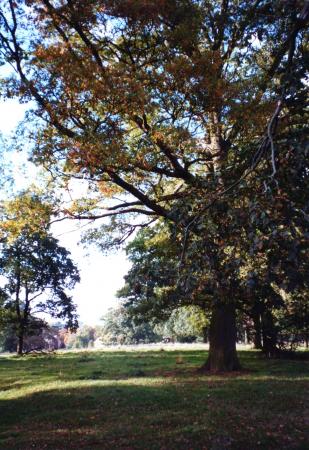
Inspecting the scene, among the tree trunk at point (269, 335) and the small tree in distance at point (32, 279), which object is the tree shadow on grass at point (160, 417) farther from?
the small tree in distance at point (32, 279)

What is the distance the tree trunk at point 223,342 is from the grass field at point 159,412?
1.62 meters

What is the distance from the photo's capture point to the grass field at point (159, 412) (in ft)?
24.9

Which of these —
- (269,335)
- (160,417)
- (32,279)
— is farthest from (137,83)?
(32,279)

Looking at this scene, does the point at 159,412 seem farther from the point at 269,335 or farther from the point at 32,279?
the point at 32,279

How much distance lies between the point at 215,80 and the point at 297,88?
7.11 metres

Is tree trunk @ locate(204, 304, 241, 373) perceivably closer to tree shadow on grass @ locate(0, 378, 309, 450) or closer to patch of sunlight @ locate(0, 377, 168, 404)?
patch of sunlight @ locate(0, 377, 168, 404)

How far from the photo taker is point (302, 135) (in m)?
4.90

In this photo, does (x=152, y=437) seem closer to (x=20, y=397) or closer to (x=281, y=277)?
(x=281, y=277)

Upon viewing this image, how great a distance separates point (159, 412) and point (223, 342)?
27.9 ft

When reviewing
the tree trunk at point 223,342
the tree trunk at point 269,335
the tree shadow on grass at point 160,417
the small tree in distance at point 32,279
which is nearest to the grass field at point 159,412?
the tree shadow on grass at point 160,417

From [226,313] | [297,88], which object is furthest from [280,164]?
[226,313]

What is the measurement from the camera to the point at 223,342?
17.7 metres

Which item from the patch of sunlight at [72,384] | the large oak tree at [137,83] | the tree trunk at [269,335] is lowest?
the patch of sunlight at [72,384]

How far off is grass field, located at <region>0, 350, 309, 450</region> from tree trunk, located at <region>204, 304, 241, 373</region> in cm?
162
